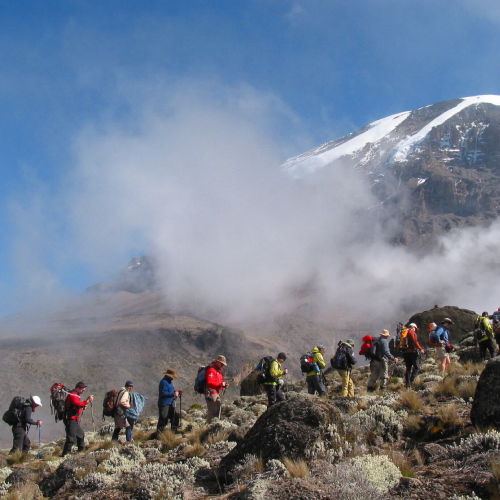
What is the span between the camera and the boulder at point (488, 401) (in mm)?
5970

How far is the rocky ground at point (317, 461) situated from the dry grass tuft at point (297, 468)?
12 millimetres

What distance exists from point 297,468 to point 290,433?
81 centimetres

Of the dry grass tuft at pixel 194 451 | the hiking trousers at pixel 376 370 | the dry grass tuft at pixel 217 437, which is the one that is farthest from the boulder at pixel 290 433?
the hiking trousers at pixel 376 370

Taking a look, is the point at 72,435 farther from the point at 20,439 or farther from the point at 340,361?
the point at 340,361

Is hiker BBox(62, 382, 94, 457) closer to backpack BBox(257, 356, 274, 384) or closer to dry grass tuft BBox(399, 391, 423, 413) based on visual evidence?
backpack BBox(257, 356, 274, 384)

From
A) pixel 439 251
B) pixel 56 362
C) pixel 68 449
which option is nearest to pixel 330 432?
pixel 68 449

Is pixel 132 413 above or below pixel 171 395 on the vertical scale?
below

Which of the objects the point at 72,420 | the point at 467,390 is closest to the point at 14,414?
the point at 72,420

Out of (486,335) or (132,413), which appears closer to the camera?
(132,413)

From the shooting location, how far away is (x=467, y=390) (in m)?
8.96

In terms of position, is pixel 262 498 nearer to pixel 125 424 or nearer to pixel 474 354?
pixel 125 424

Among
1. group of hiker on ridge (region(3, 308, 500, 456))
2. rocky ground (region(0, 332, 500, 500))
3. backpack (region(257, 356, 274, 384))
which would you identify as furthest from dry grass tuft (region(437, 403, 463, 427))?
backpack (region(257, 356, 274, 384))

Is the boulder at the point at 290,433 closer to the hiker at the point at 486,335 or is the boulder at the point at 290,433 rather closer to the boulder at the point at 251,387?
the hiker at the point at 486,335

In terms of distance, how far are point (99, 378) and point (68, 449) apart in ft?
215
